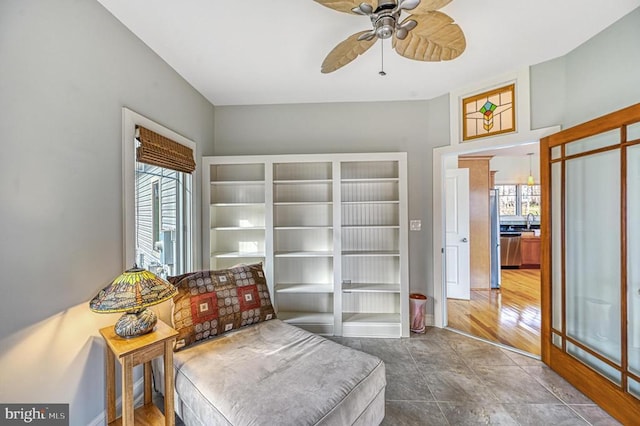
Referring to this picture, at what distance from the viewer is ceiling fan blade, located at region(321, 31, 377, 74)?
1556 millimetres

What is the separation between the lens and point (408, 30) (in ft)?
4.44

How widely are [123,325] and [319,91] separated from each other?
2727 mm

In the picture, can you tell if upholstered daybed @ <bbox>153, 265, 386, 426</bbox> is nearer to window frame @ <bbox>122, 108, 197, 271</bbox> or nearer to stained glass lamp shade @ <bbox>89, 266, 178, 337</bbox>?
stained glass lamp shade @ <bbox>89, 266, 178, 337</bbox>

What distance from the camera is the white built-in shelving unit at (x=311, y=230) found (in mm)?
3021

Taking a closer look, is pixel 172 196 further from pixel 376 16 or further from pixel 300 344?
pixel 376 16

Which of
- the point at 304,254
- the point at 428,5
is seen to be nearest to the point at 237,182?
the point at 304,254

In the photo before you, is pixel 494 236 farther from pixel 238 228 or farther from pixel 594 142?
pixel 238 228

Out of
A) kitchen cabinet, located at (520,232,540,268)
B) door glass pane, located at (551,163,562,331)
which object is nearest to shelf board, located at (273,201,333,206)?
door glass pane, located at (551,163,562,331)

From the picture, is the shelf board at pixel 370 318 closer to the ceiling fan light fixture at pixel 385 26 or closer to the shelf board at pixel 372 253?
the shelf board at pixel 372 253

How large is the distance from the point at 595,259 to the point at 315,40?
9.07 feet

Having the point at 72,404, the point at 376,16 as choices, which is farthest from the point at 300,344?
the point at 376,16

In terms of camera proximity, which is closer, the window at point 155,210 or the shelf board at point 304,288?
the window at point 155,210

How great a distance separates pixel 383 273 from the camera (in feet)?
10.4

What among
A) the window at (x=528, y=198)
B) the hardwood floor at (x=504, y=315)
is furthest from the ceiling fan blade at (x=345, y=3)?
the window at (x=528, y=198)
